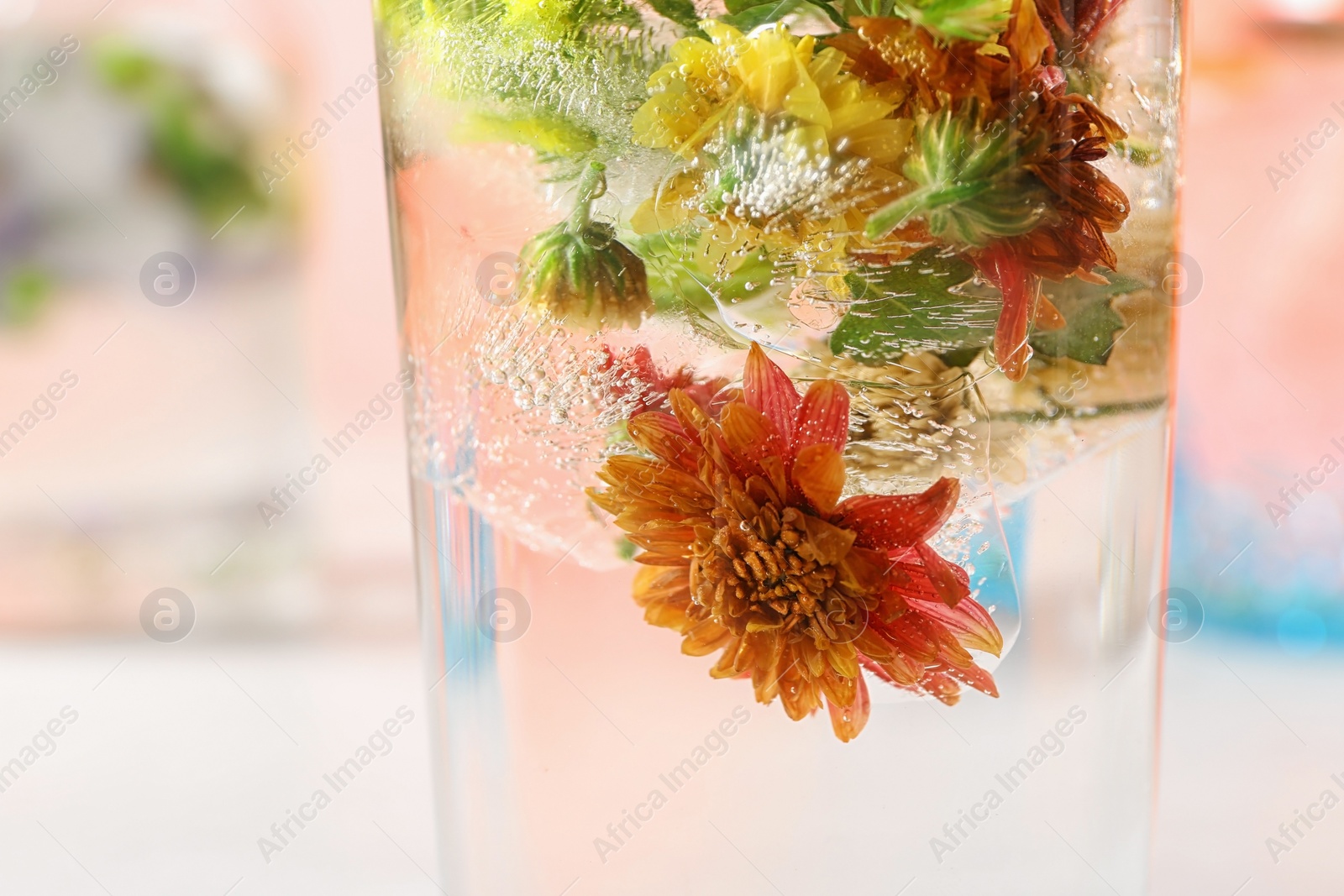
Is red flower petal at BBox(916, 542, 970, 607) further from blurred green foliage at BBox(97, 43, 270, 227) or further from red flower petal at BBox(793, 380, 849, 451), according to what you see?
blurred green foliage at BBox(97, 43, 270, 227)

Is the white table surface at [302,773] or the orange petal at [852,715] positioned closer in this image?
the orange petal at [852,715]

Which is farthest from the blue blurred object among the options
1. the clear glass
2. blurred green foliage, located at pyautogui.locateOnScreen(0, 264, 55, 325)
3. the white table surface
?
blurred green foliage, located at pyautogui.locateOnScreen(0, 264, 55, 325)

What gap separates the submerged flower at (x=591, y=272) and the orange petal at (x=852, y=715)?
0.09m

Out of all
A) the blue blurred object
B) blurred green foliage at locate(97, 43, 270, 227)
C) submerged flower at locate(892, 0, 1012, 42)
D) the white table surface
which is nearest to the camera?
submerged flower at locate(892, 0, 1012, 42)

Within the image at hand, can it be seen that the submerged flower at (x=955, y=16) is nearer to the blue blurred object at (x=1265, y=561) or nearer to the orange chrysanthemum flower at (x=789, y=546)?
the orange chrysanthemum flower at (x=789, y=546)

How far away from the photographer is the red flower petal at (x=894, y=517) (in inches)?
8.6

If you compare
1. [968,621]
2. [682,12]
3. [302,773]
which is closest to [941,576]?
[968,621]

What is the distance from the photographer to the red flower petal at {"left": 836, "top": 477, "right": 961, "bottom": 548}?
219 mm

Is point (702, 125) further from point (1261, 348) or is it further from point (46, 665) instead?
point (46, 665)

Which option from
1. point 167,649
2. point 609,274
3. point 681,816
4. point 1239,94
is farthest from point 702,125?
point 167,649

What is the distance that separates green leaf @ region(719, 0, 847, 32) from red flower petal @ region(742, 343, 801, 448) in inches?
2.3

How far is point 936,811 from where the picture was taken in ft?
0.85

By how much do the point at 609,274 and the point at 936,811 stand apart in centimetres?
13

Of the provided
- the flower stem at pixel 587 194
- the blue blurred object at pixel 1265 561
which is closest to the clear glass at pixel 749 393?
the flower stem at pixel 587 194
